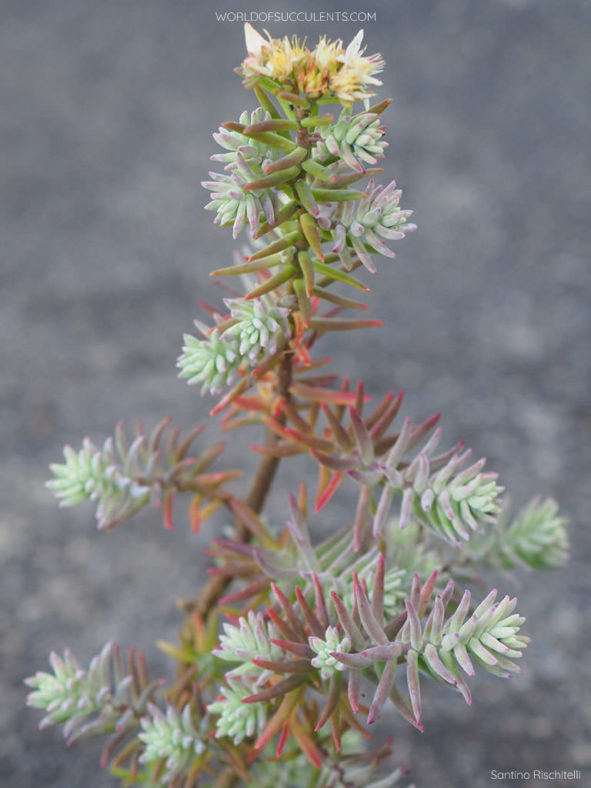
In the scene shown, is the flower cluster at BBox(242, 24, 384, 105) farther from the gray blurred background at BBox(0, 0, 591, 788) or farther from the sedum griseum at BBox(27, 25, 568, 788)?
the gray blurred background at BBox(0, 0, 591, 788)

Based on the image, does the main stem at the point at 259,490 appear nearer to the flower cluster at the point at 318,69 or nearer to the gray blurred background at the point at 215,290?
the flower cluster at the point at 318,69

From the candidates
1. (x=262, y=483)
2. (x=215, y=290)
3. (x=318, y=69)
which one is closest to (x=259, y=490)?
(x=262, y=483)

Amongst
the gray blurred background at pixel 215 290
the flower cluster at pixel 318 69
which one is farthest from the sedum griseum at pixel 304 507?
the gray blurred background at pixel 215 290

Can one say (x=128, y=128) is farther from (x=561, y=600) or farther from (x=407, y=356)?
(x=561, y=600)

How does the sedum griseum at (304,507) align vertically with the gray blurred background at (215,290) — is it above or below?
below

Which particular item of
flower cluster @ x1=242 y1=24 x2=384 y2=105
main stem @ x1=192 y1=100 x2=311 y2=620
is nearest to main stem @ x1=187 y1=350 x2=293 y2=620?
main stem @ x1=192 y1=100 x2=311 y2=620

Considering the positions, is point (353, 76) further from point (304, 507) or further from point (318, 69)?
point (304, 507)

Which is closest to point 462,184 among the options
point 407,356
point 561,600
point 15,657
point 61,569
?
point 407,356
